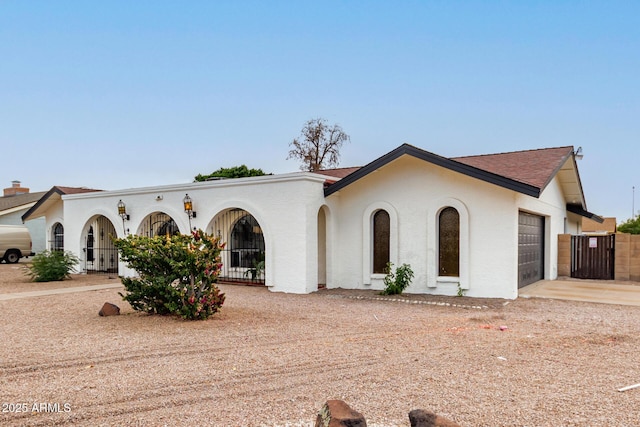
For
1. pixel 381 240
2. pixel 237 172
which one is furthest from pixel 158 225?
pixel 237 172

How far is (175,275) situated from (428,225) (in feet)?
21.0

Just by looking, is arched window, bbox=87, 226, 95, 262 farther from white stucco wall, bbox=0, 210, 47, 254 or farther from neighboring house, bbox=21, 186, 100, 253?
white stucco wall, bbox=0, 210, 47, 254

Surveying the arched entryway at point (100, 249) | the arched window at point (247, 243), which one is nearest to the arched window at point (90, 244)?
the arched entryway at point (100, 249)

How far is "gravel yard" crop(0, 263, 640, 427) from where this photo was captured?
382 centimetres

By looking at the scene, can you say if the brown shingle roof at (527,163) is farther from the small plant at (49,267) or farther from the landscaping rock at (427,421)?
the small plant at (49,267)

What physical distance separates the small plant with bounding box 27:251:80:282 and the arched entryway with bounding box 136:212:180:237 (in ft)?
8.80

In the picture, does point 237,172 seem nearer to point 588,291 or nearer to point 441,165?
point 441,165

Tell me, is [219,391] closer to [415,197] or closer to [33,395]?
[33,395]

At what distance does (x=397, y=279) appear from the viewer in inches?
451

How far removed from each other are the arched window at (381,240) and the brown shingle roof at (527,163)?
3022mm

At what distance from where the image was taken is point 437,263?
11.4 metres

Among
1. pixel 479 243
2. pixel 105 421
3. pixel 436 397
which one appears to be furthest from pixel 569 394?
pixel 479 243

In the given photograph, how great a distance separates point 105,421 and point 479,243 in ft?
30.3

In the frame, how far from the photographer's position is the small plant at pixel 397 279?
11336 millimetres
